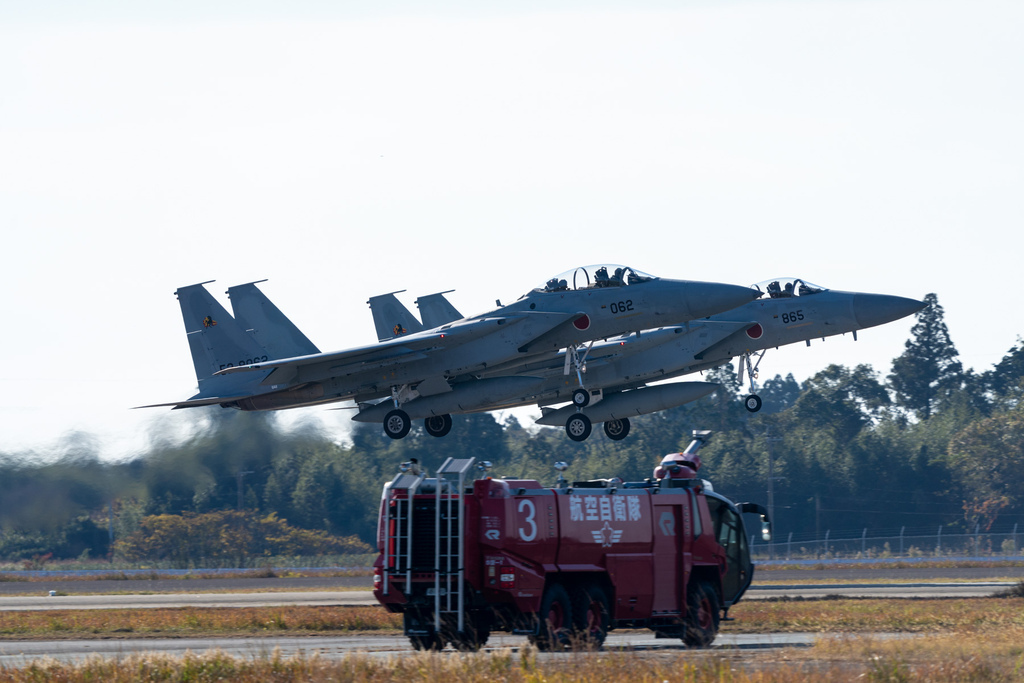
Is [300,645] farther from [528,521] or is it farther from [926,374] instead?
[926,374]

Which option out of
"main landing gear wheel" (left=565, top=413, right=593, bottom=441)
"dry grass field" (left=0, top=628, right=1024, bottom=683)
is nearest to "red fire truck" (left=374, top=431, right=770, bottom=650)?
"dry grass field" (left=0, top=628, right=1024, bottom=683)

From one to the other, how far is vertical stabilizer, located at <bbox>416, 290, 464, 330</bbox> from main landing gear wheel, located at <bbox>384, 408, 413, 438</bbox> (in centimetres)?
861

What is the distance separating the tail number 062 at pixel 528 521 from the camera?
16.6 meters

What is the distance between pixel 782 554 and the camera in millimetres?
54125

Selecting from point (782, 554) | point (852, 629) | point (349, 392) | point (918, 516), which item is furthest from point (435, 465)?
point (852, 629)

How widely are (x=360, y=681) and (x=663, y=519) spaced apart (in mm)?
7165

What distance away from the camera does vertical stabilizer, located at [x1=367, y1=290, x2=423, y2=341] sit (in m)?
36.1

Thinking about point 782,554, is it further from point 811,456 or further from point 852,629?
point 852,629

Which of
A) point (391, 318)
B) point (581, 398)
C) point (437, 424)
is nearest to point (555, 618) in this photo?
point (581, 398)

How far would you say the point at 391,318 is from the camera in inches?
1427

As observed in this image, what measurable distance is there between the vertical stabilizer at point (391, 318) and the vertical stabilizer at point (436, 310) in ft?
1.82

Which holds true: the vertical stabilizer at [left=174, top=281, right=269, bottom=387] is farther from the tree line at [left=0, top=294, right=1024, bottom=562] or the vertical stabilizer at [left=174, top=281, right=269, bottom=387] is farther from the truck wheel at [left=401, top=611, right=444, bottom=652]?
the truck wheel at [left=401, top=611, right=444, bottom=652]

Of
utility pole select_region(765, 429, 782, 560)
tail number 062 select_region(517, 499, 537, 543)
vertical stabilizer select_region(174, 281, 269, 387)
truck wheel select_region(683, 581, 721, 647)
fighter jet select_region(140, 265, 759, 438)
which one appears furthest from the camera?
utility pole select_region(765, 429, 782, 560)

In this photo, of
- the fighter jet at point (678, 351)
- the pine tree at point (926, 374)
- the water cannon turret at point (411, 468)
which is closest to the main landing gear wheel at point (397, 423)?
the fighter jet at point (678, 351)
